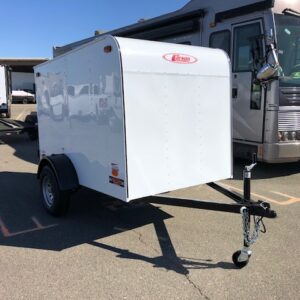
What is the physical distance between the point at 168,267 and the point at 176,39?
604 centimetres

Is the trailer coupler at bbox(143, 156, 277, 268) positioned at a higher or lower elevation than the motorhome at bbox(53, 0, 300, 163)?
lower

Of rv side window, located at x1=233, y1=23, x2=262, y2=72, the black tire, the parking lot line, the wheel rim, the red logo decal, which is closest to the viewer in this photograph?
the red logo decal

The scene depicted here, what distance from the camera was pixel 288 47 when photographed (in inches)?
289

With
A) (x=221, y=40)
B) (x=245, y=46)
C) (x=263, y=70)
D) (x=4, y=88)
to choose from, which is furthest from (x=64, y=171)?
(x=4, y=88)

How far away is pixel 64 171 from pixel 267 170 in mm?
4583

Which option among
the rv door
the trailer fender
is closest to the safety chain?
the trailer fender

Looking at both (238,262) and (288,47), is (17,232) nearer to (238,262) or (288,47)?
(238,262)

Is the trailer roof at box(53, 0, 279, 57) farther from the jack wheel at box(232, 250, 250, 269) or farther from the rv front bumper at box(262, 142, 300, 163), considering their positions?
the jack wheel at box(232, 250, 250, 269)

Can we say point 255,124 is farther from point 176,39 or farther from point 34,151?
point 34,151

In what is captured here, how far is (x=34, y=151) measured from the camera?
11398mm

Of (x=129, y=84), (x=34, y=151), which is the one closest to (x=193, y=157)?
(x=129, y=84)

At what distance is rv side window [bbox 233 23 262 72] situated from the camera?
24.1ft

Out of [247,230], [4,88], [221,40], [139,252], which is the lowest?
[139,252]

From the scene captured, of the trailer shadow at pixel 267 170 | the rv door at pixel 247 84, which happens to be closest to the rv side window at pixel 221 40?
the rv door at pixel 247 84
